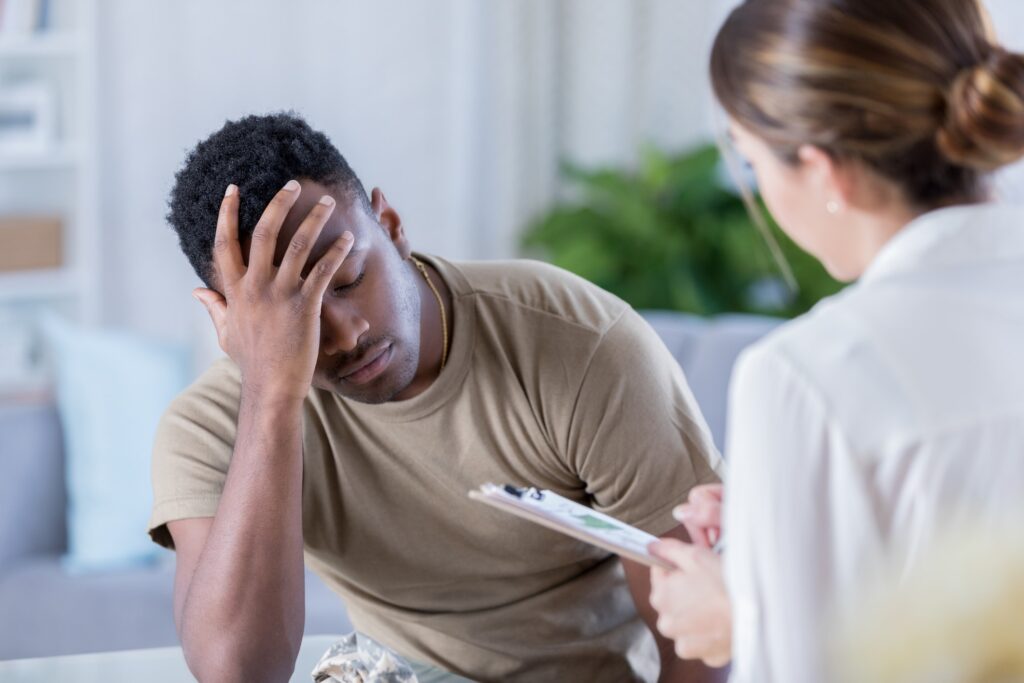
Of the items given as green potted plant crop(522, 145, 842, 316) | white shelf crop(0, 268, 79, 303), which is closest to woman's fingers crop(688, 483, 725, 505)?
green potted plant crop(522, 145, 842, 316)

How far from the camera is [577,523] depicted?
3.73 ft

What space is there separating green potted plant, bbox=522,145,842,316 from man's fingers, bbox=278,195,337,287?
2.53m

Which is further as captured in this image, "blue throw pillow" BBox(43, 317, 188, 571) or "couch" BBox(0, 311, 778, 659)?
"blue throw pillow" BBox(43, 317, 188, 571)

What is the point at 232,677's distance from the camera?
1.49m

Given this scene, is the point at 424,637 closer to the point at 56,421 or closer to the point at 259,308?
the point at 259,308

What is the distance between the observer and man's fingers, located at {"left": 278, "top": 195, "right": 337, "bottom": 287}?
1.42 meters

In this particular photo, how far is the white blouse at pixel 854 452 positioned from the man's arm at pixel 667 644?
1.81 ft

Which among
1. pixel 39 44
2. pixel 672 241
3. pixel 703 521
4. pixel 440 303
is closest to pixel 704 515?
pixel 703 521

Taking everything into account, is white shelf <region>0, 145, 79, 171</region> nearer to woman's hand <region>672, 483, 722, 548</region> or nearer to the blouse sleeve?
woman's hand <region>672, 483, 722, 548</region>

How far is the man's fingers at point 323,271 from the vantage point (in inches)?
56.3

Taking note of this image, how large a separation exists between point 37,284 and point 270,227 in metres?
2.65

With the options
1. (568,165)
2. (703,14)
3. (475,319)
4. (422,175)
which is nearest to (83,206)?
(422,175)

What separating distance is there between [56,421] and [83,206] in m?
1.09

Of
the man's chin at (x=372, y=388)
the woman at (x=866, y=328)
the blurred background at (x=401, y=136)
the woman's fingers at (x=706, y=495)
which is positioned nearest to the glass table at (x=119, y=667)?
the man's chin at (x=372, y=388)
